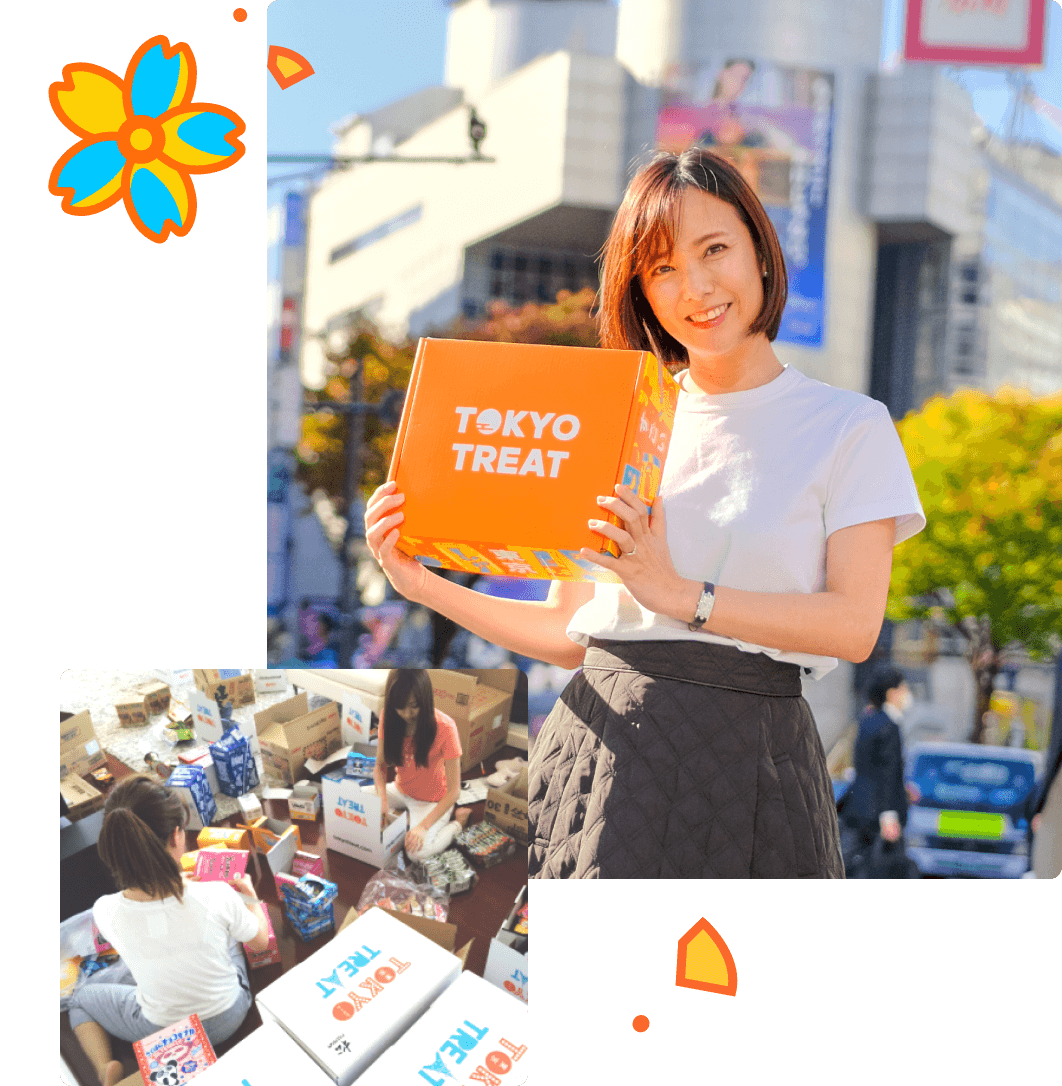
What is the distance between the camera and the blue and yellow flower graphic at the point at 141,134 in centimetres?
220

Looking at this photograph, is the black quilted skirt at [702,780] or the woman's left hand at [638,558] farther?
the black quilted skirt at [702,780]

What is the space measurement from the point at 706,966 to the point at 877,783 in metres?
2.86

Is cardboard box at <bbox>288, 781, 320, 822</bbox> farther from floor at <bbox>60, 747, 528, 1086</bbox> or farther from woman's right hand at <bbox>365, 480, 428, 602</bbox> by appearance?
woman's right hand at <bbox>365, 480, 428, 602</bbox>

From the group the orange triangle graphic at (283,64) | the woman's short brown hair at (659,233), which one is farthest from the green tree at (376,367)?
the woman's short brown hair at (659,233)

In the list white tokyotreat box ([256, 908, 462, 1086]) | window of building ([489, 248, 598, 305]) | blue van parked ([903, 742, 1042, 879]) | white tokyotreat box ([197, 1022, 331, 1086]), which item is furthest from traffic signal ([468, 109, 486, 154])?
white tokyotreat box ([197, 1022, 331, 1086])

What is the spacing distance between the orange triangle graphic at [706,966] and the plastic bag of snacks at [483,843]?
0.61 m

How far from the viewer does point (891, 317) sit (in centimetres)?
595

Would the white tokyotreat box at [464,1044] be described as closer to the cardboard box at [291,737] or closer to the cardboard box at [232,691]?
the cardboard box at [291,737]

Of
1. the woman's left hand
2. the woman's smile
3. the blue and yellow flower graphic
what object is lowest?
the woman's left hand

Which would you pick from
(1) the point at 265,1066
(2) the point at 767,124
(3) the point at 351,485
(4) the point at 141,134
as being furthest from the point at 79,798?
(2) the point at 767,124

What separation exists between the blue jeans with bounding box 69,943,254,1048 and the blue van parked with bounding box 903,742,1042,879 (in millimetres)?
4038

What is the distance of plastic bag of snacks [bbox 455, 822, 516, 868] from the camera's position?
172 centimetres

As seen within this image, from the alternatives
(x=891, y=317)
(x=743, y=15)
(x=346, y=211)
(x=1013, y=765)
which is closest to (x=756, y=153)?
(x=743, y=15)

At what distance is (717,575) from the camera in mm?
1619
